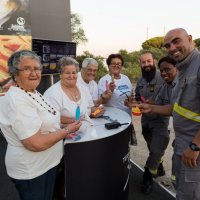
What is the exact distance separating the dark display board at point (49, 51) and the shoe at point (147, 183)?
5275mm

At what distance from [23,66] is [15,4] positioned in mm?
5012

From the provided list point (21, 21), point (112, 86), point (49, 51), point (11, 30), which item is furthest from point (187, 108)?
point (49, 51)

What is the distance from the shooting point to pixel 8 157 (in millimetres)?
1689

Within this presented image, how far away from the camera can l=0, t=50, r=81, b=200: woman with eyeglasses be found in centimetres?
155

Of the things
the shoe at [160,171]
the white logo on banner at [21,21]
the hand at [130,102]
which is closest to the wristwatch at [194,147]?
the hand at [130,102]

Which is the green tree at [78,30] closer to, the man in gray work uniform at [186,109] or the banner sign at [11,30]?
the banner sign at [11,30]

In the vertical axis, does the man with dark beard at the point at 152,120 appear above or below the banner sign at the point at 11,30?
below

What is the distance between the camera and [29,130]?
155cm

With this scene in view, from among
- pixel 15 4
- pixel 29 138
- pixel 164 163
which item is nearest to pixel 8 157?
pixel 29 138

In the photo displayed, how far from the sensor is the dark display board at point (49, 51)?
7484 millimetres

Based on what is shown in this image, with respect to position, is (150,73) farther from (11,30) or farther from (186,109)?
(11,30)

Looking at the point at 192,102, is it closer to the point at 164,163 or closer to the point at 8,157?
the point at 8,157

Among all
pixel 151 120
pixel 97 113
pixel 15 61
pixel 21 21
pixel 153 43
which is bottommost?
pixel 151 120

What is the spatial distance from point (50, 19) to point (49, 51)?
311 centimetres
